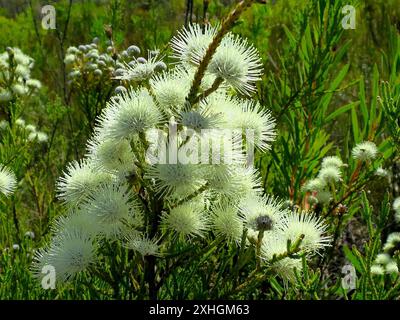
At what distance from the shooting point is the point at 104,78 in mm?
2668

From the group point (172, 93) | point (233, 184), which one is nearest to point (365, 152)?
point (233, 184)

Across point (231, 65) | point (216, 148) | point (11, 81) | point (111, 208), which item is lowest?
point (111, 208)

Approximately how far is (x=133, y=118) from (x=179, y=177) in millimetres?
180

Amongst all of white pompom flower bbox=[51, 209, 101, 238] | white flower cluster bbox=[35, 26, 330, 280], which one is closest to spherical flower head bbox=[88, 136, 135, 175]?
white flower cluster bbox=[35, 26, 330, 280]

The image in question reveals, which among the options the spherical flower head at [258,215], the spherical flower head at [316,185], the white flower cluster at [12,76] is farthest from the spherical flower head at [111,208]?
the white flower cluster at [12,76]

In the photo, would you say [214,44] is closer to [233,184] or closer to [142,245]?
[233,184]

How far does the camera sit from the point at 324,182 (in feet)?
7.13

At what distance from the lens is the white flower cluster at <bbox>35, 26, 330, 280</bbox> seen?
50.3 inches

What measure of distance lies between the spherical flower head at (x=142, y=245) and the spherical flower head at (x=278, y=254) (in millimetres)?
267

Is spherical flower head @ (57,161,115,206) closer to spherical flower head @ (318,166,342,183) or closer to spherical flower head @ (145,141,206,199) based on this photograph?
spherical flower head @ (145,141,206,199)

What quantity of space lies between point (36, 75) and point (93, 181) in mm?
5490
